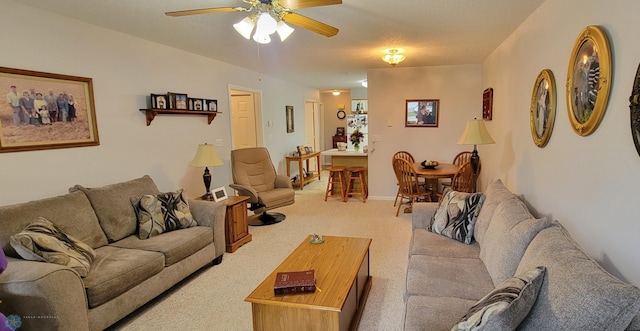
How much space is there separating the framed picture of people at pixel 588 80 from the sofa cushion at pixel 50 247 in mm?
3073

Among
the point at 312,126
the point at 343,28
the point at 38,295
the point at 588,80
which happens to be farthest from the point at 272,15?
the point at 312,126

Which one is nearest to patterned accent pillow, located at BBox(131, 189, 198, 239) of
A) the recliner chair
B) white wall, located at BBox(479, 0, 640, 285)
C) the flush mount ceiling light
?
the recliner chair

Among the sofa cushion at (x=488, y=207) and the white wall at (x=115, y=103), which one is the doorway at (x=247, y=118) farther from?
the sofa cushion at (x=488, y=207)

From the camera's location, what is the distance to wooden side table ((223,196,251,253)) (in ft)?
11.7

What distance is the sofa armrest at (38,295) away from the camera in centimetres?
175

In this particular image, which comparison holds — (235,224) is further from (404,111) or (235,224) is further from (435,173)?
(404,111)

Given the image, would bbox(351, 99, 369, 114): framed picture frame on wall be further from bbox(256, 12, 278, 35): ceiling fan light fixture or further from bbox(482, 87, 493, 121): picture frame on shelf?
bbox(256, 12, 278, 35): ceiling fan light fixture

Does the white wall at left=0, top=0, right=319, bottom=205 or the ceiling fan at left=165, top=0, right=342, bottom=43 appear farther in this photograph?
the white wall at left=0, top=0, right=319, bottom=205

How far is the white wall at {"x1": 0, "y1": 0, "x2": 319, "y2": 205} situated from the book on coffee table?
2113mm

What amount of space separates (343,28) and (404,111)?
109 inches

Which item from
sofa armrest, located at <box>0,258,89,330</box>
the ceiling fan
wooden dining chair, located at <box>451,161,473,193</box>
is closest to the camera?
sofa armrest, located at <box>0,258,89,330</box>

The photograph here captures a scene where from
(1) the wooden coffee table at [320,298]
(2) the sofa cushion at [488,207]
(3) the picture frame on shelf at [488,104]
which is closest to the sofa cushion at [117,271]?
(1) the wooden coffee table at [320,298]

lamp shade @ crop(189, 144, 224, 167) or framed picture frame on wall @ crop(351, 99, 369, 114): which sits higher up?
framed picture frame on wall @ crop(351, 99, 369, 114)

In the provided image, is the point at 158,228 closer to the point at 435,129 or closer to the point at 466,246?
the point at 466,246
